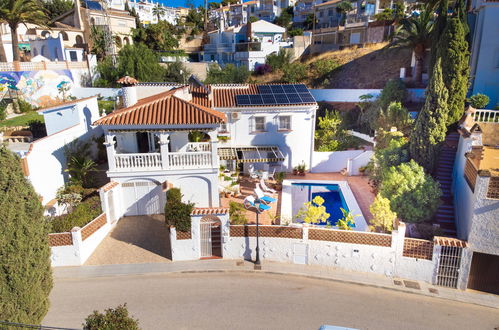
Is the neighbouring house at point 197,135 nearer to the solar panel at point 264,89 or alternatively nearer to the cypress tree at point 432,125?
the solar panel at point 264,89

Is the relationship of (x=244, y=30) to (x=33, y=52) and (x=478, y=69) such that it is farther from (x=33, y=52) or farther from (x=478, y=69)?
(x=478, y=69)

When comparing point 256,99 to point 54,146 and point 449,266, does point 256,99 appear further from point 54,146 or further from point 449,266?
point 449,266

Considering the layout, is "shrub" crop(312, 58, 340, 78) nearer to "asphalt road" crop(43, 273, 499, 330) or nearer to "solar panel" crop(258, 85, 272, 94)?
"solar panel" crop(258, 85, 272, 94)

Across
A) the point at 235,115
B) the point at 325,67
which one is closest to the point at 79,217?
the point at 235,115

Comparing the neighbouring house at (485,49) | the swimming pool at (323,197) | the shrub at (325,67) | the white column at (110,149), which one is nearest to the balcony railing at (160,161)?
the white column at (110,149)

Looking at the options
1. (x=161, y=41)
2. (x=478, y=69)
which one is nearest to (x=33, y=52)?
(x=161, y=41)

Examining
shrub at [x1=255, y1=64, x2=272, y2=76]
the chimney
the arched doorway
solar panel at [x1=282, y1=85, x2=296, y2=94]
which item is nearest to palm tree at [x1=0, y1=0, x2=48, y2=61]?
the chimney
